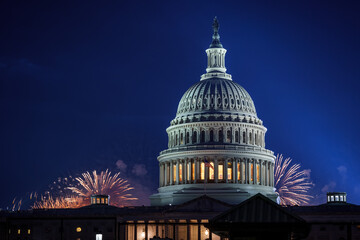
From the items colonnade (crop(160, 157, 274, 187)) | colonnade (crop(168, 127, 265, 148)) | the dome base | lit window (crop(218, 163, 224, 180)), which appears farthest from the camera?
colonnade (crop(168, 127, 265, 148))

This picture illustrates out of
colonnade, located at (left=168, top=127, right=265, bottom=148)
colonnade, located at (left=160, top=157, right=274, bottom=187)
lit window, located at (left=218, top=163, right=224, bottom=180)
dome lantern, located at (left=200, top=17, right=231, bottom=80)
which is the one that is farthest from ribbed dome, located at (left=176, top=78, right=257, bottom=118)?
lit window, located at (left=218, top=163, right=224, bottom=180)

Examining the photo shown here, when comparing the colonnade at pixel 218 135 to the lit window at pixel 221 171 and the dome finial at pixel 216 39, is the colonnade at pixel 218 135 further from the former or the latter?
the dome finial at pixel 216 39

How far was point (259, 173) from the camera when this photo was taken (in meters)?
161

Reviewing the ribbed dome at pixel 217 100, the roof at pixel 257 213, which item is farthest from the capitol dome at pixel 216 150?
the roof at pixel 257 213

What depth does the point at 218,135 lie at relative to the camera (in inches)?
6383

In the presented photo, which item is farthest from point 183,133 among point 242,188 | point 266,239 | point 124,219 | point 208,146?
point 266,239

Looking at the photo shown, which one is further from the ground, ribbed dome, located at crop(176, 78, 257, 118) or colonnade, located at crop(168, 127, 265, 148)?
ribbed dome, located at crop(176, 78, 257, 118)

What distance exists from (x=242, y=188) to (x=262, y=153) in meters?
10.6

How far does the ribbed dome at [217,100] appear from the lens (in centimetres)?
16450

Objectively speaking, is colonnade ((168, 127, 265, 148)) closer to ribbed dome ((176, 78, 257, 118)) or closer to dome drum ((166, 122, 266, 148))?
dome drum ((166, 122, 266, 148))

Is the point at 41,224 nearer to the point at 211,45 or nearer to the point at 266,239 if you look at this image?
the point at 211,45

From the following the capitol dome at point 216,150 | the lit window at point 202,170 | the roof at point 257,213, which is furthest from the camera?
the lit window at point 202,170

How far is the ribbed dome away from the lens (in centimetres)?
16450

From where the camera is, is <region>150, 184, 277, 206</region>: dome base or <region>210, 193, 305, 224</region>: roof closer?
<region>210, 193, 305, 224</region>: roof
